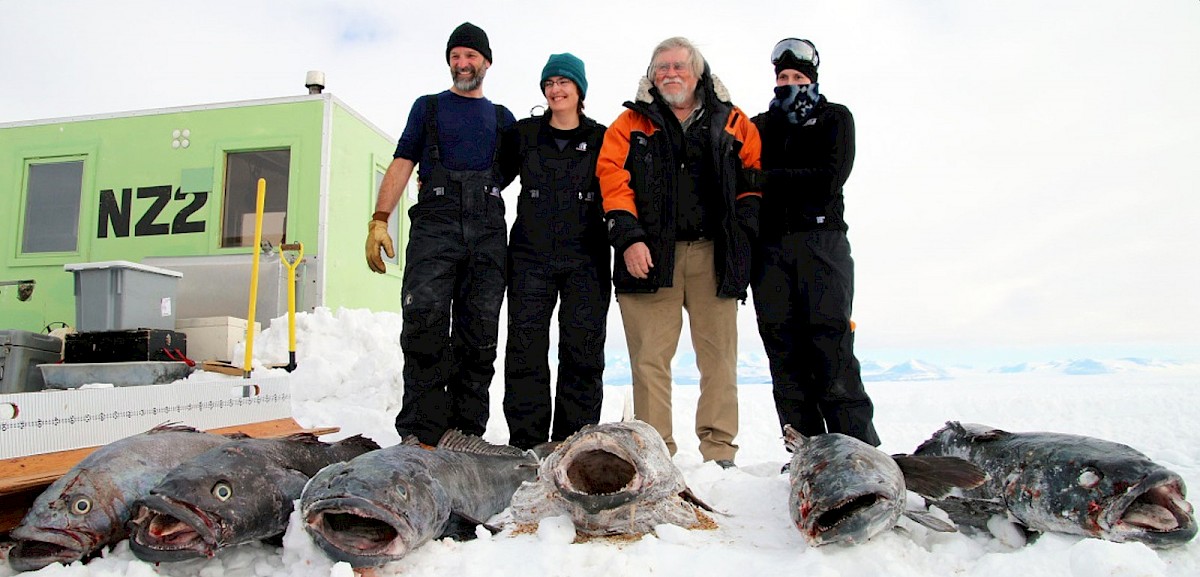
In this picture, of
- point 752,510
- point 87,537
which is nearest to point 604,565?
point 752,510

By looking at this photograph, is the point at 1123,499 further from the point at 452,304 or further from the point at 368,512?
the point at 452,304

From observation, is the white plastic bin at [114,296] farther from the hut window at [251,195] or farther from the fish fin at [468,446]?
the fish fin at [468,446]

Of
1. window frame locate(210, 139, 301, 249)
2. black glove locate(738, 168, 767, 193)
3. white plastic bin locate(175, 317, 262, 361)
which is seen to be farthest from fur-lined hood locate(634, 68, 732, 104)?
window frame locate(210, 139, 301, 249)

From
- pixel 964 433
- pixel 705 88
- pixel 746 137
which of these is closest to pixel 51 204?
pixel 705 88

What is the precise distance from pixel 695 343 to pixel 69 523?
316 centimetres

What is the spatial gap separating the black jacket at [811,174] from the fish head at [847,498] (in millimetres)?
1877

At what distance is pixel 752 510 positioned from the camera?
307 cm

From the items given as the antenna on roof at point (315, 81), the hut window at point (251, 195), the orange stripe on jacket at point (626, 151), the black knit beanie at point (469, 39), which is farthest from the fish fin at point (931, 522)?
the antenna on roof at point (315, 81)

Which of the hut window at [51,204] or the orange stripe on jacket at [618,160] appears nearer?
the orange stripe on jacket at [618,160]

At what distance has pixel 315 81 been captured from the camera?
9.46 metres

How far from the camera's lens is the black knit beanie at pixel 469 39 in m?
4.70

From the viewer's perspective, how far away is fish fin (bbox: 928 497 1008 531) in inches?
106

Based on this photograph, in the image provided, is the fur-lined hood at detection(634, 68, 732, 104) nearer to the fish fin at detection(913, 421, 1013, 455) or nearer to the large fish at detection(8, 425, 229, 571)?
the fish fin at detection(913, 421, 1013, 455)

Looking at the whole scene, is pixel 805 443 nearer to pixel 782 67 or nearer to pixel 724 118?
pixel 724 118
